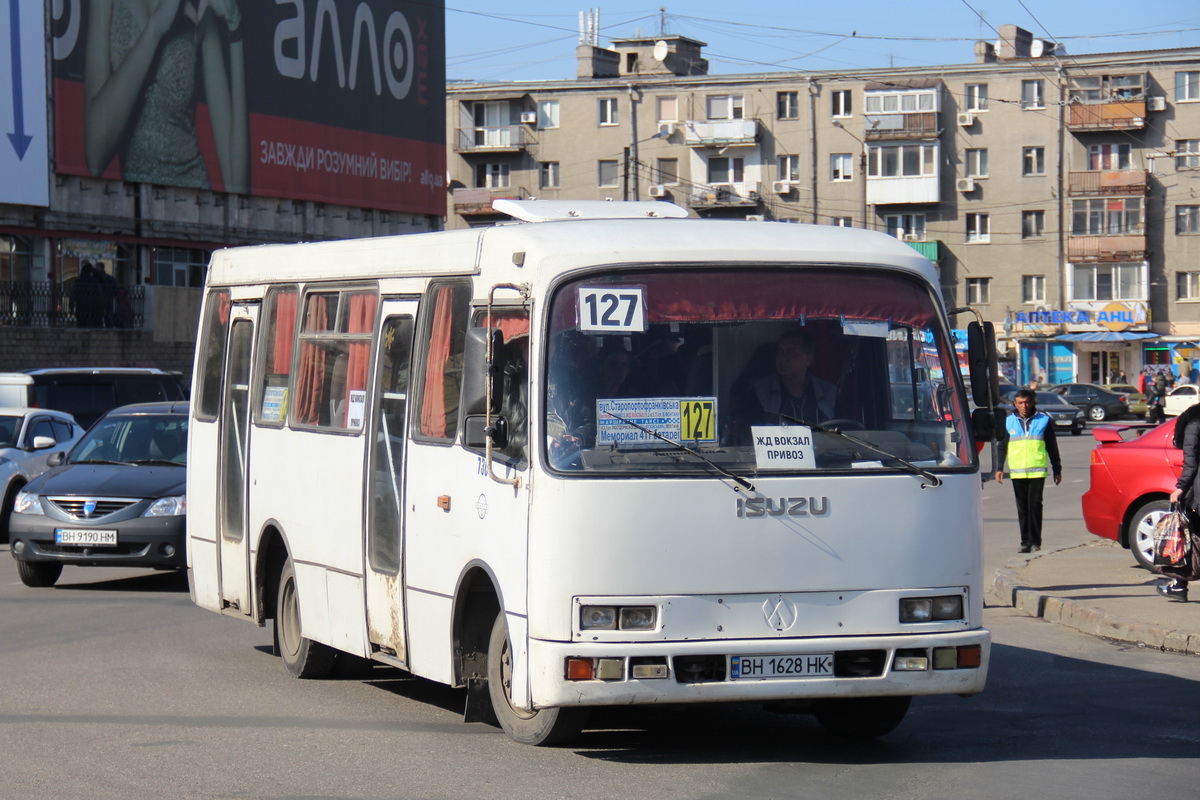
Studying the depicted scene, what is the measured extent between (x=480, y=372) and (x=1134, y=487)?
9699 millimetres

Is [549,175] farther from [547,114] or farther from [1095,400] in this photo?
[1095,400]

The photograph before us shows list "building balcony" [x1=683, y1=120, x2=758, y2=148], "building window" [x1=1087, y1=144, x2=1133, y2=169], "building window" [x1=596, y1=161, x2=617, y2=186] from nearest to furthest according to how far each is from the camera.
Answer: "building window" [x1=1087, y1=144, x2=1133, y2=169] < "building balcony" [x1=683, y1=120, x2=758, y2=148] < "building window" [x1=596, y1=161, x2=617, y2=186]

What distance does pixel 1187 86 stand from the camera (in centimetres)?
7175

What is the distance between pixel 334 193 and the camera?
61.2 m

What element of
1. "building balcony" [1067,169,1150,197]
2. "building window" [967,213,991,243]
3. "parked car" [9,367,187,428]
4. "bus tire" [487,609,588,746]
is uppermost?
"building balcony" [1067,169,1150,197]

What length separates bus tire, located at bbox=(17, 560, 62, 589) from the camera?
14.7m

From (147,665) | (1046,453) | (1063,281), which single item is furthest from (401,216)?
(147,665)

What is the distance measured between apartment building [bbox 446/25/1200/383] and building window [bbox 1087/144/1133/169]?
0.20ft

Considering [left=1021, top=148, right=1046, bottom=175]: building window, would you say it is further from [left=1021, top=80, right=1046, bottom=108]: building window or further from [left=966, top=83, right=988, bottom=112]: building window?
[left=966, top=83, right=988, bottom=112]: building window

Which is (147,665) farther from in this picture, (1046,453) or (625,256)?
(1046,453)

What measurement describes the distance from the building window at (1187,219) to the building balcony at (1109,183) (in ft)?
5.80

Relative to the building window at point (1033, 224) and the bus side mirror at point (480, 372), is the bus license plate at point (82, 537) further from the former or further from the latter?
the building window at point (1033, 224)

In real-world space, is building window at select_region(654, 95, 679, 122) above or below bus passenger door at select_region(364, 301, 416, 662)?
above

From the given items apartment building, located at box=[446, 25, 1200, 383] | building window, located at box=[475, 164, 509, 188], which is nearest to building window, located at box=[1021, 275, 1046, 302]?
apartment building, located at box=[446, 25, 1200, 383]
